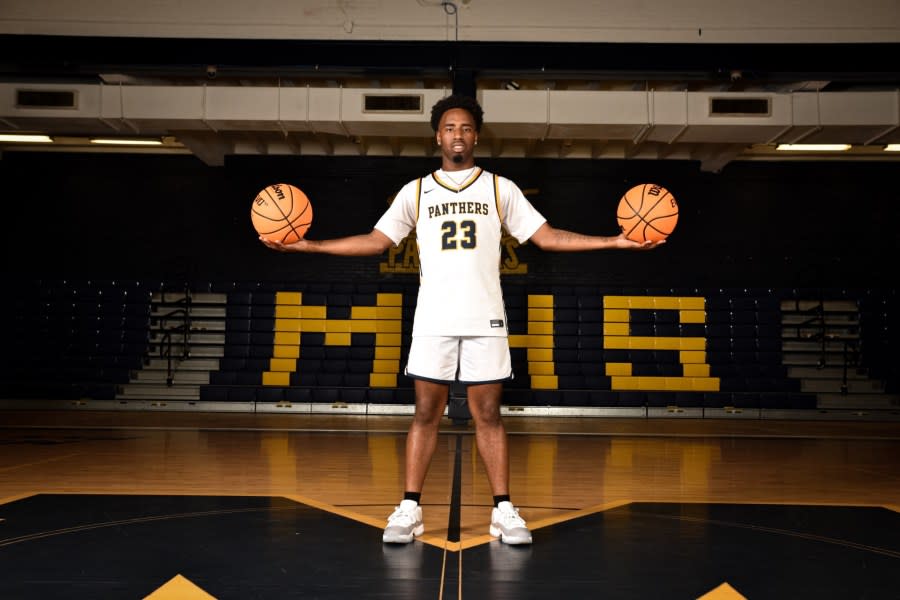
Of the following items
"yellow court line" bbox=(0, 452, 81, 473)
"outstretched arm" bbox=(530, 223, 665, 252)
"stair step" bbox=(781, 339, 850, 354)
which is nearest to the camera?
"outstretched arm" bbox=(530, 223, 665, 252)

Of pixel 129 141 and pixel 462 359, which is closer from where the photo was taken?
pixel 462 359

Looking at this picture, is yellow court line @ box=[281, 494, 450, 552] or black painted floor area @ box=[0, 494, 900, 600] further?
yellow court line @ box=[281, 494, 450, 552]

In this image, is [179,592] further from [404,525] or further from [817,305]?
[817,305]

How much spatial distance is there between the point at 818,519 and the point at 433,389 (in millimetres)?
1657

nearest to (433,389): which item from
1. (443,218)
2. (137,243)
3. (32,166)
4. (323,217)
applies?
(443,218)

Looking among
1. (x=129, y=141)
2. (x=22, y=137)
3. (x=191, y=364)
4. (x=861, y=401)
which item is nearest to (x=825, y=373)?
(x=861, y=401)

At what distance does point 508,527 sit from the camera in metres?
2.42

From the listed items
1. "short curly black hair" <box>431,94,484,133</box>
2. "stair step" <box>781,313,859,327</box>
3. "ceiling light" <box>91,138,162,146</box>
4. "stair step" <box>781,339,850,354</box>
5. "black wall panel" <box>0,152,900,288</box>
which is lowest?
"stair step" <box>781,339,850,354</box>

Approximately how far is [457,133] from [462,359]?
0.83m

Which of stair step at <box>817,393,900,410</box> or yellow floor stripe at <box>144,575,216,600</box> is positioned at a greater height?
yellow floor stripe at <box>144,575,216,600</box>

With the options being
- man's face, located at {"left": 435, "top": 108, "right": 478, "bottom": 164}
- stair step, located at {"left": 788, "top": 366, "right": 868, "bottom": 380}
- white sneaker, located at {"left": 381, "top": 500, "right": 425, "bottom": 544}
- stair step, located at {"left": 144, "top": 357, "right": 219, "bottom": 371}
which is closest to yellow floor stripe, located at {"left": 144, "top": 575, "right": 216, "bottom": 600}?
white sneaker, located at {"left": 381, "top": 500, "right": 425, "bottom": 544}

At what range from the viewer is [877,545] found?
2465 mm

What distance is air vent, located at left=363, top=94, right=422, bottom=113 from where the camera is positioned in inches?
328

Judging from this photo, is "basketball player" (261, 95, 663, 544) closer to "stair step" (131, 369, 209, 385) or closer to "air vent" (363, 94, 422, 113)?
"air vent" (363, 94, 422, 113)
